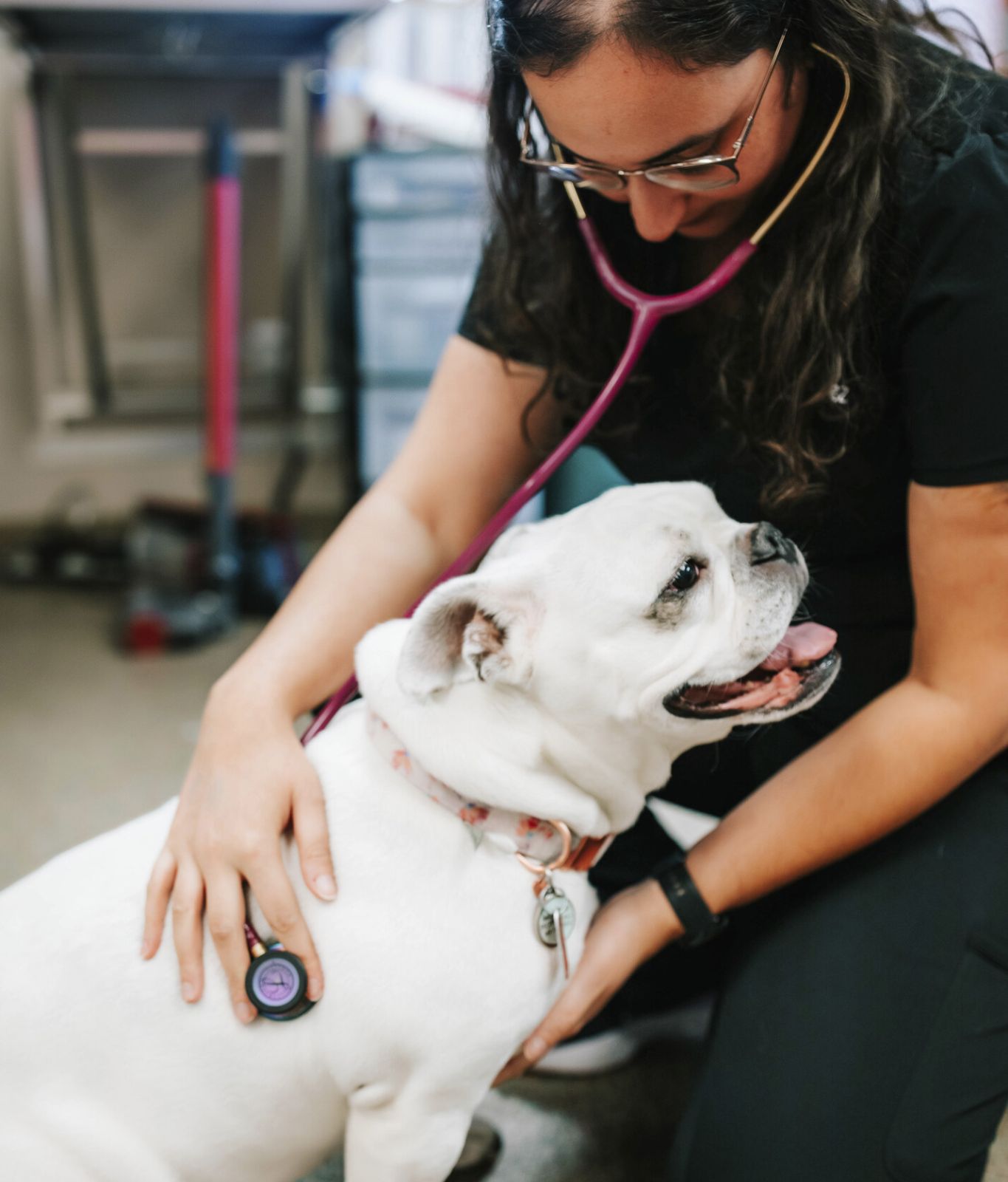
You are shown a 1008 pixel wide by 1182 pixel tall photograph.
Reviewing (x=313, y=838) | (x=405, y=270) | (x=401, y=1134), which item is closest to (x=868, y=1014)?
(x=401, y=1134)

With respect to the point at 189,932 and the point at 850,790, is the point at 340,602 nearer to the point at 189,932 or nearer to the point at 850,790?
the point at 189,932

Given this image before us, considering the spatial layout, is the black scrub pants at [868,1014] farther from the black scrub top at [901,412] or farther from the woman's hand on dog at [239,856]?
the woman's hand on dog at [239,856]

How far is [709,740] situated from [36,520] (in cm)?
260

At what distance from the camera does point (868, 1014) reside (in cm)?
102

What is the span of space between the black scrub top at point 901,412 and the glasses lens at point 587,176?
0.10m

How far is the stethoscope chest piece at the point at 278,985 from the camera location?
816mm

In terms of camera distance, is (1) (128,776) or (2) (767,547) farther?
(1) (128,776)

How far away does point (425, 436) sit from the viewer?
119 centimetres

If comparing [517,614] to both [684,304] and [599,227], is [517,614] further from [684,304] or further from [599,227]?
[599,227]

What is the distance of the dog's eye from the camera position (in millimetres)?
841

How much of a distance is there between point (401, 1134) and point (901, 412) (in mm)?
727

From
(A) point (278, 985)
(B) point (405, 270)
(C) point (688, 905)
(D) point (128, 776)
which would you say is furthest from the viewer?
(B) point (405, 270)

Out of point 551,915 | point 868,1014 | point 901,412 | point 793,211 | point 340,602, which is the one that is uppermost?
point 793,211

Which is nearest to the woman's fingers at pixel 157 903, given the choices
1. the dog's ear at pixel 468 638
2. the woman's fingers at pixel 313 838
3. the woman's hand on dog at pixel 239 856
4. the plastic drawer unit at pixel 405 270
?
the woman's hand on dog at pixel 239 856
